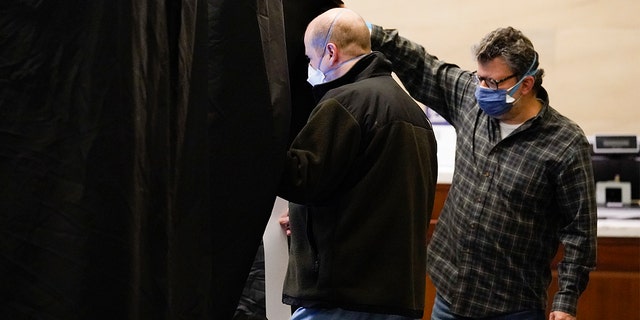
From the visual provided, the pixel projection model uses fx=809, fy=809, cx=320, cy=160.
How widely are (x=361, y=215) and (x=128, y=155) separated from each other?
0.69 metres

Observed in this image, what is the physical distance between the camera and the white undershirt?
2.56 meters

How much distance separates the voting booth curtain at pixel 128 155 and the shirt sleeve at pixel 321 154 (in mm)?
182

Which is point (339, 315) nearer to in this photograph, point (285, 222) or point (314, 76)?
point (285, 222)

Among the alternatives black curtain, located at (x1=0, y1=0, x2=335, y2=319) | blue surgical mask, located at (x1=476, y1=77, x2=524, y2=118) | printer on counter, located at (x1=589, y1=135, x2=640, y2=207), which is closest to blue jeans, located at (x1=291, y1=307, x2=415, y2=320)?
black curtain, located at (x1=0, y1=0, x2=335, y2=319)

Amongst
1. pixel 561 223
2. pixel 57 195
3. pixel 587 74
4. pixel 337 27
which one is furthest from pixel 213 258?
pixel 587 74

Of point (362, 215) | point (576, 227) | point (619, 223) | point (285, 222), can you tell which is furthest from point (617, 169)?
point (362, 215)

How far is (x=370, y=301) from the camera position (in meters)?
1.75

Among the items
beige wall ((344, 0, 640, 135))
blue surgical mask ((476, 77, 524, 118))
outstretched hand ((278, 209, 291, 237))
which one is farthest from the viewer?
beige wall ((344, 0, 640, 135))

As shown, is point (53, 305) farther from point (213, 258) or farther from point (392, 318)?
point (392, 318)

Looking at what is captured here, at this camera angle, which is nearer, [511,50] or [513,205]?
[513,205]

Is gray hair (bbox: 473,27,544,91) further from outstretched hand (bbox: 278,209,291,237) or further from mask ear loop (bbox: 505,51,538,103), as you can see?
outstretched hand (bbox: 278,209,291,237)

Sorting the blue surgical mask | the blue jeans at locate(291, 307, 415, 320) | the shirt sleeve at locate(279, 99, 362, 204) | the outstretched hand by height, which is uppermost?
the blue surgical mask

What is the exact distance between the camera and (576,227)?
7.98ft

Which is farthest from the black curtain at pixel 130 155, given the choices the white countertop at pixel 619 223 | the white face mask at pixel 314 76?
the white countertop at pixel 619 223
